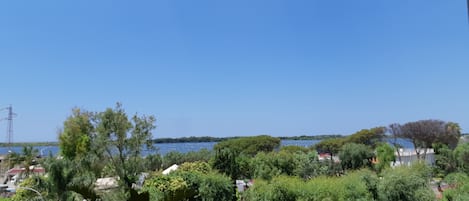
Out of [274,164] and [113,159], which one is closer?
[113,159]

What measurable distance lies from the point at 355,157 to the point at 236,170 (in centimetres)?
1689

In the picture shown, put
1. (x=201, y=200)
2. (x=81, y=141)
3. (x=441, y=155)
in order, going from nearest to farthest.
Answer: (x=201, y=200) < (x=81, y=141) < (x=441, y=155)

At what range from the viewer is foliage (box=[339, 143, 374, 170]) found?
3984 centimetres

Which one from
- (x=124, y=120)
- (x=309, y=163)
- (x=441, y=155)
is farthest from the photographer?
(x=441, y=155)

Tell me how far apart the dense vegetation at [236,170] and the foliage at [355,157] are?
0.33 feet

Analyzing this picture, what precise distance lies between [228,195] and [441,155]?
89.1ft

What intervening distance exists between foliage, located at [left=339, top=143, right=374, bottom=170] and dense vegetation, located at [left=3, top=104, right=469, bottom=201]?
10 centimetres

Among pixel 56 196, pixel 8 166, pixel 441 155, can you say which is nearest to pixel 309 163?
pixel 441 155

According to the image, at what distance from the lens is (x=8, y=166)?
4731cm

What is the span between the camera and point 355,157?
3991 centimetres

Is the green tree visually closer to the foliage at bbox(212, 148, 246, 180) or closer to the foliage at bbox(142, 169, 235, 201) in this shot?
the foliage at bbox(212, 148, 246, 180)

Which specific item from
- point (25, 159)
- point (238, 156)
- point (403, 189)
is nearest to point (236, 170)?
point (238, 156)

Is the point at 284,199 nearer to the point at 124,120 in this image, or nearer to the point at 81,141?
the point at 124,120

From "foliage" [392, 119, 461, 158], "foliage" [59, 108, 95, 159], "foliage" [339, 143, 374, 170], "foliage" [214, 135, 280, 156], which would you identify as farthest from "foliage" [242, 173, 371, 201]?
"foliage" [214, 135, 280, 156]
